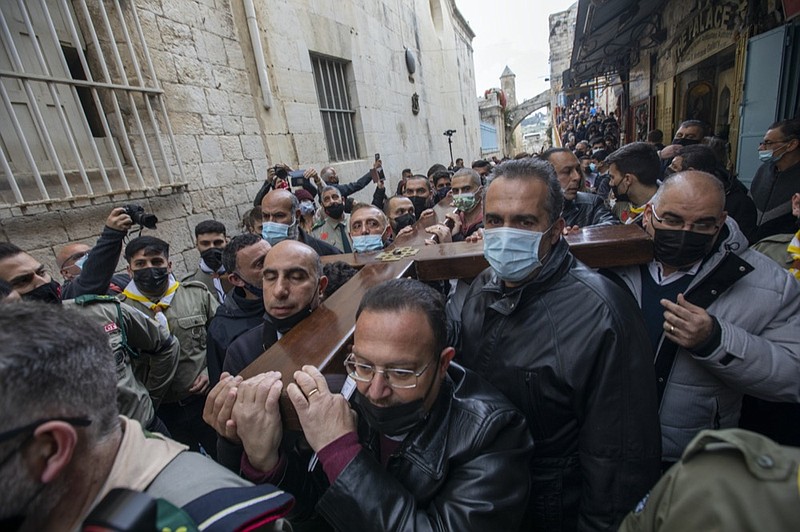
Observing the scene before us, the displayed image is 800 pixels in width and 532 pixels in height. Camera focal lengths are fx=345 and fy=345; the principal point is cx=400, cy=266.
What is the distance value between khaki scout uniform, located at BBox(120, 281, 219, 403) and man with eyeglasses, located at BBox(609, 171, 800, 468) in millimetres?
2945

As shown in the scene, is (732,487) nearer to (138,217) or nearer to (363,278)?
(363,278)

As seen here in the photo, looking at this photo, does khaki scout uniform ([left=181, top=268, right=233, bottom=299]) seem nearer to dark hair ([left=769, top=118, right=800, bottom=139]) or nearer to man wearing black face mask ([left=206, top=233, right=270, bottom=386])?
man wearing black face mask ([left=206, top=233, right=270, bottom=386])

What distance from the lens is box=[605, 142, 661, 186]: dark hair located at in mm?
2811

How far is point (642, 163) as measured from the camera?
2.82 meters

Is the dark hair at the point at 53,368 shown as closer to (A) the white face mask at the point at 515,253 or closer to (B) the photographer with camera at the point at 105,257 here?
(A) the white face mask at the point at 515,253

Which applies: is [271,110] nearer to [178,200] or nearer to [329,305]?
[178,200]

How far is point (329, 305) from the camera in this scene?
138 centimetres

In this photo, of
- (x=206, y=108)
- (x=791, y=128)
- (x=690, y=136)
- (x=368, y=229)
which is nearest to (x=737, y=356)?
(x=368, y=229)

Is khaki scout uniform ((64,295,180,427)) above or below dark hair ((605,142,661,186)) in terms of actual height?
below

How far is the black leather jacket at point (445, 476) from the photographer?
0.89 meters

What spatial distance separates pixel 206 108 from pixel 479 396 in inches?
197

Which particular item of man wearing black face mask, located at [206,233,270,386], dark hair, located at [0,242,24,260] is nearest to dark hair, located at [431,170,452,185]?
man wearing black face mask, located at [206,233,270,386]

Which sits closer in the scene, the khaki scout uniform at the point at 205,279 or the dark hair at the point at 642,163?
the dark hair at the point at 642,163

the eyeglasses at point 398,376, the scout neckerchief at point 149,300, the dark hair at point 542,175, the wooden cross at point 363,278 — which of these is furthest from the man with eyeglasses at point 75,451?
the scout neckerchief at point 149,300
